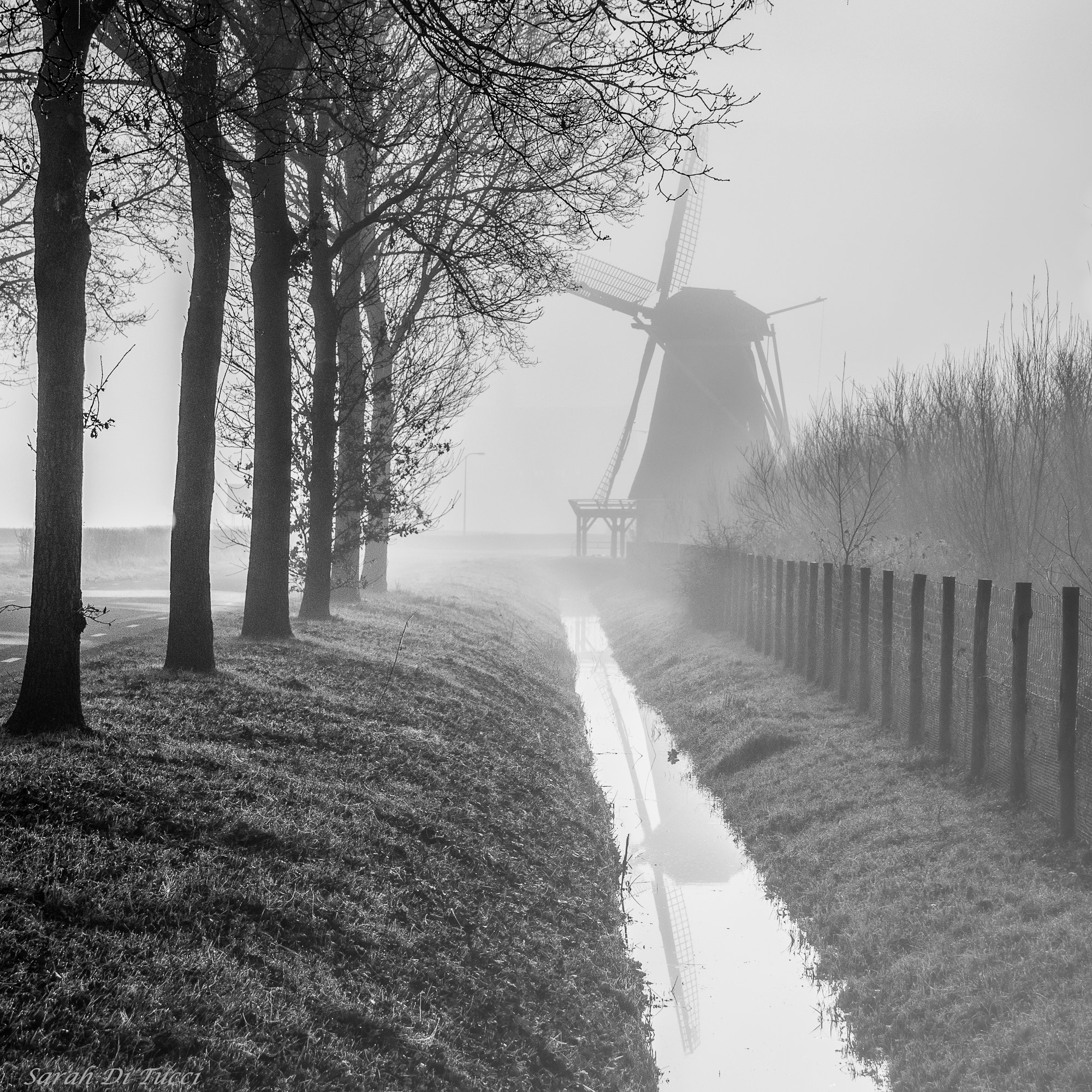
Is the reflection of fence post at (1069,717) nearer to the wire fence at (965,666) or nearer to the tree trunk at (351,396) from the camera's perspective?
the wire fence at (965,666)

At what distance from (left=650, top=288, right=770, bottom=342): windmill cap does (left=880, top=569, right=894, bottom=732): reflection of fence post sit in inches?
1460

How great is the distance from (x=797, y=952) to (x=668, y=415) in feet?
134

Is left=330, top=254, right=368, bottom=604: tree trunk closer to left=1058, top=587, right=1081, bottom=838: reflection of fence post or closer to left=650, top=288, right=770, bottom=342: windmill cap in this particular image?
left=1058, top=587, right=1081, bottom=838: reflection of fence post

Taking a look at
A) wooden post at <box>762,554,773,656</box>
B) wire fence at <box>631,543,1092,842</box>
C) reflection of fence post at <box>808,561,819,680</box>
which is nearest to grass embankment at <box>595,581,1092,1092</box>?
wire fence at <box>631,543,1092,842</box>

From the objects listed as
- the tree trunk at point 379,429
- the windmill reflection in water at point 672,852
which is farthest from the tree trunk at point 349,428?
the windmill reflection in water at point 672,852

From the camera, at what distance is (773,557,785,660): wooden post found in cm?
1596

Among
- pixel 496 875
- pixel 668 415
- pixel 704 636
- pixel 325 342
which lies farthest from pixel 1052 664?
pixel 668 415

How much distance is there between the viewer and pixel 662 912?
857 cm

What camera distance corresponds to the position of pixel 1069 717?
6.97m

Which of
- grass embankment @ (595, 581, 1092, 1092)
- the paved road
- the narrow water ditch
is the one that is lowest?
the narrow water ditch

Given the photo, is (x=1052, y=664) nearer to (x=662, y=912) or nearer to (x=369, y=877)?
(x=662, y=912)

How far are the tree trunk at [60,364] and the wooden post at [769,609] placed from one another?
11.8 metres

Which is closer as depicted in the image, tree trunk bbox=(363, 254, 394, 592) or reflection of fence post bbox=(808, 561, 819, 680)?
reflection of fence post bbox=(808, 561, 819, 680)

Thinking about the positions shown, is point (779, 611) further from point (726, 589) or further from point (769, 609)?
point (726, 589)
